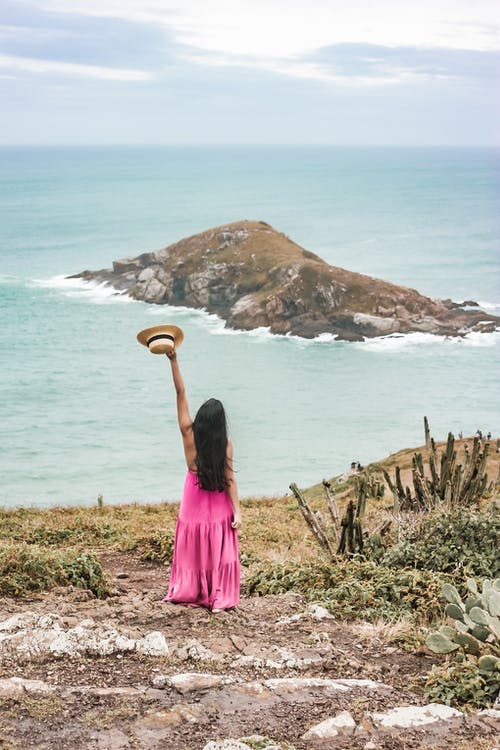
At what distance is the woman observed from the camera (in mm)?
8766

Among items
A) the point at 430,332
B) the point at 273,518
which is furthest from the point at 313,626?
the point at 430,332

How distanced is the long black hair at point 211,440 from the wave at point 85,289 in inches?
3635

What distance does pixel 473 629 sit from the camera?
754cm

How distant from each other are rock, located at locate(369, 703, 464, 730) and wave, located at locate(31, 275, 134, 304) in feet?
311

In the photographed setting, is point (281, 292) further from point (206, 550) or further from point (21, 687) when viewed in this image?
point (21, 687)

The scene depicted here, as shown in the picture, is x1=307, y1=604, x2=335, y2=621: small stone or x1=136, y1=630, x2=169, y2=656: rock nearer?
x1=136, y1=630, x2=169, y2=656: rock

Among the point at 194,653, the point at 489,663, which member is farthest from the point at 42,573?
the point at 489,663

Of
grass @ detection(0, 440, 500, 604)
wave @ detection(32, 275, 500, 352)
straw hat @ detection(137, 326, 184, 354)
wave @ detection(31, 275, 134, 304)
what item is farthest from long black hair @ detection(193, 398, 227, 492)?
wave @ detection(31, 275, 134, 304)

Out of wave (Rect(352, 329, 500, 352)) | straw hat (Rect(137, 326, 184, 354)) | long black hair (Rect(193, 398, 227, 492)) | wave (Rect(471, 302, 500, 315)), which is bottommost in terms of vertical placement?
wave (Rect(352, 329, 500, 352))

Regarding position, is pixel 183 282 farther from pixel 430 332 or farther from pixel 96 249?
pixel 96 249

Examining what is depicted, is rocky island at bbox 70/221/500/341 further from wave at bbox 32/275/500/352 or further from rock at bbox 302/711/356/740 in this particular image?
rock at bbox 302/711/356/740

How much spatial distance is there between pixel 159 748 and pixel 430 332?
276 ft

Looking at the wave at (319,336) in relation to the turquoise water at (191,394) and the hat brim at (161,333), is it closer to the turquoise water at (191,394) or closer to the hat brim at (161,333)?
the turquoise water at (191,394)

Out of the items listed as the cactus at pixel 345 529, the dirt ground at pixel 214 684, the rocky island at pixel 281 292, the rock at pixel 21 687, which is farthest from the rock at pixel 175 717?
the rocky island at pixel 281 292
